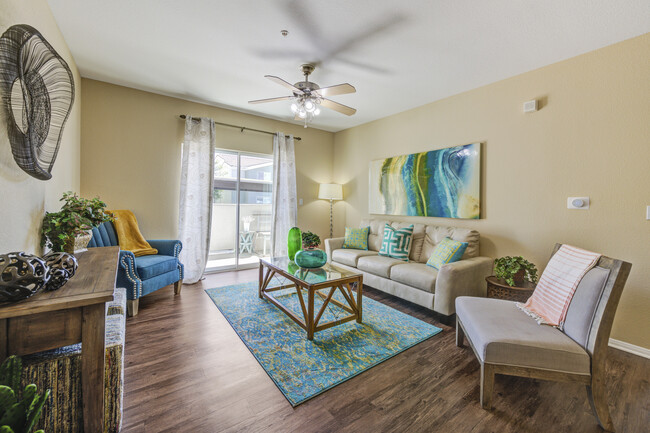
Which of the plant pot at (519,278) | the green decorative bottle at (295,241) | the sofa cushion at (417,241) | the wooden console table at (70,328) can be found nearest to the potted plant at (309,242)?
the green decorative bottle at (295,241)

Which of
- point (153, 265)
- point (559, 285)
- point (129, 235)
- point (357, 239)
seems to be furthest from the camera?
point (357, 239)

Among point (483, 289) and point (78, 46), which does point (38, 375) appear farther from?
point (483, 289)

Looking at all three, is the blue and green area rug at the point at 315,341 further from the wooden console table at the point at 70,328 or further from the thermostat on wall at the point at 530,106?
the thermostat on wall at the point at 530,106

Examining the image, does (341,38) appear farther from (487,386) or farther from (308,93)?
(487,386)

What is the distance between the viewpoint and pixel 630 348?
7.41ft

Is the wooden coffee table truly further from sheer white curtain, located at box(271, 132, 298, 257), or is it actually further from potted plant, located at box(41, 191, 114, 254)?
sheer white curtain, located at box(271, 132, 298, 257)

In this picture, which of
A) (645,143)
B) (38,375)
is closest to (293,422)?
(38,375)

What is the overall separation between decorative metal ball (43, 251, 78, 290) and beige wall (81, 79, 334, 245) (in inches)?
103

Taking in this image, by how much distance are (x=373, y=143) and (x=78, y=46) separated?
3.86 metres

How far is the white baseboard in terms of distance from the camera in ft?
7.18

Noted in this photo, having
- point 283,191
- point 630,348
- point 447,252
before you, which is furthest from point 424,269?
point 283,191

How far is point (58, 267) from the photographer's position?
3.99ft

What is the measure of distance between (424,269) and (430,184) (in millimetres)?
Result: 1314

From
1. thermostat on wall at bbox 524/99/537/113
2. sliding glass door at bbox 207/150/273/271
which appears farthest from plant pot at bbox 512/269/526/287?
sliding glass door at bbox 207/150/273/271
